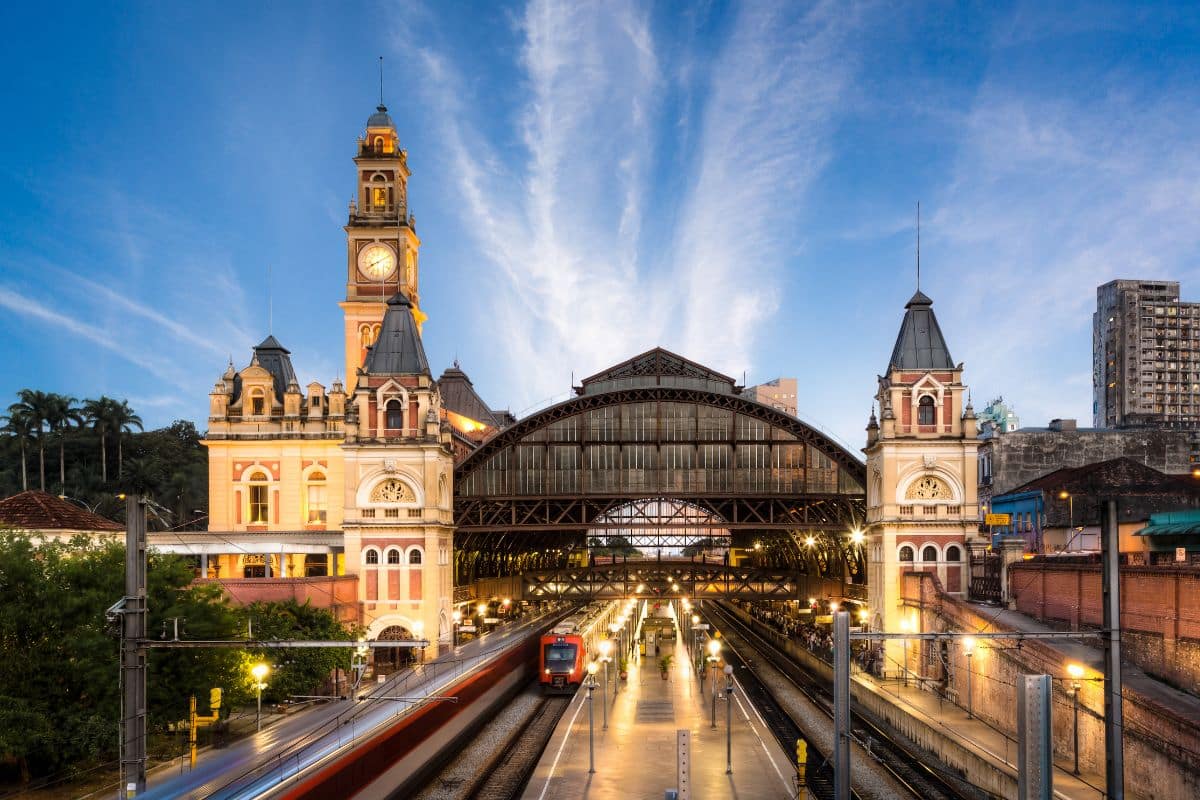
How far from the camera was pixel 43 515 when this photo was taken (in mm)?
51375

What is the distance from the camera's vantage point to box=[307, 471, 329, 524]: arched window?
65.2 metres

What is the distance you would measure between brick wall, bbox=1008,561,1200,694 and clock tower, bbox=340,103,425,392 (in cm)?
4961

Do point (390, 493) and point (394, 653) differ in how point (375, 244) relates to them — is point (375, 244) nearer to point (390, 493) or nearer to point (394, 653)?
point (390, 493)

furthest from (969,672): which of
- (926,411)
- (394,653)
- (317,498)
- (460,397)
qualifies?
(460,397)

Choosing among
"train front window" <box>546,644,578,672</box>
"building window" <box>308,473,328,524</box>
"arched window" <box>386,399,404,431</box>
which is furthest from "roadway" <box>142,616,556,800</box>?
"building window" <box>308,473,328,524</box>

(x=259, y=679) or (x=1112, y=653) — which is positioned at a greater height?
A: (x=1112, y=653)

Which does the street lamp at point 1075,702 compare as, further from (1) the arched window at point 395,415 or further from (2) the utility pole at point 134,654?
(1) the arched window at point 395,415

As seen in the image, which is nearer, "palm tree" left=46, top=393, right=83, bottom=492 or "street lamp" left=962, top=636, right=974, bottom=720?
"street lamp" left=962, top=636, right=974, bottom=720

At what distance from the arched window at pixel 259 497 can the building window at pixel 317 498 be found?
103 inches

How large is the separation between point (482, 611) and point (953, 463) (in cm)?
3487

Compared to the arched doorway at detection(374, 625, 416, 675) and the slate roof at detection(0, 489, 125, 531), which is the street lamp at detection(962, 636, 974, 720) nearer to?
the arched doorway at detection(374, 625, 416, 675)

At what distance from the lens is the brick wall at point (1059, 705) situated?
25.8m

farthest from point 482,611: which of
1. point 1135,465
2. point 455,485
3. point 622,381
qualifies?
point 1135,465

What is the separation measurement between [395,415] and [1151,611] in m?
41.2
